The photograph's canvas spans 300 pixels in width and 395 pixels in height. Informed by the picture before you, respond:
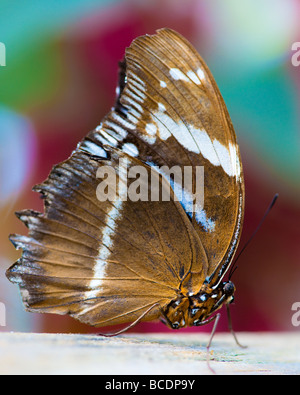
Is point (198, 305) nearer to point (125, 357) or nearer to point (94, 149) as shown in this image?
point (125, 357)

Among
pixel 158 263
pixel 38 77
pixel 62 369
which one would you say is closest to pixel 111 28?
pixel 38 77

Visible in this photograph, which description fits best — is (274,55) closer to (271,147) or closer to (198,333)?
(271,147)

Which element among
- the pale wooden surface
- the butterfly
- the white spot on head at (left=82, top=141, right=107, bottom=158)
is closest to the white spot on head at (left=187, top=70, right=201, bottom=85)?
the butterfly

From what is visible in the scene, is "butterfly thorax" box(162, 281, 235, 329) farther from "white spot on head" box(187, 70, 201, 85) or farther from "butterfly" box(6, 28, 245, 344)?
"white spot on head" box(187, 70, 201, 85)

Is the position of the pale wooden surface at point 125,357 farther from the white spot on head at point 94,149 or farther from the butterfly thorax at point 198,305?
the white spot on head at point 94,149

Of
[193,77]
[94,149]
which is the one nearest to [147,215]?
[94,149]

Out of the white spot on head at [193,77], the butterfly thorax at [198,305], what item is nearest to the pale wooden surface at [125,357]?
the butterfly thorax at [198,305]
